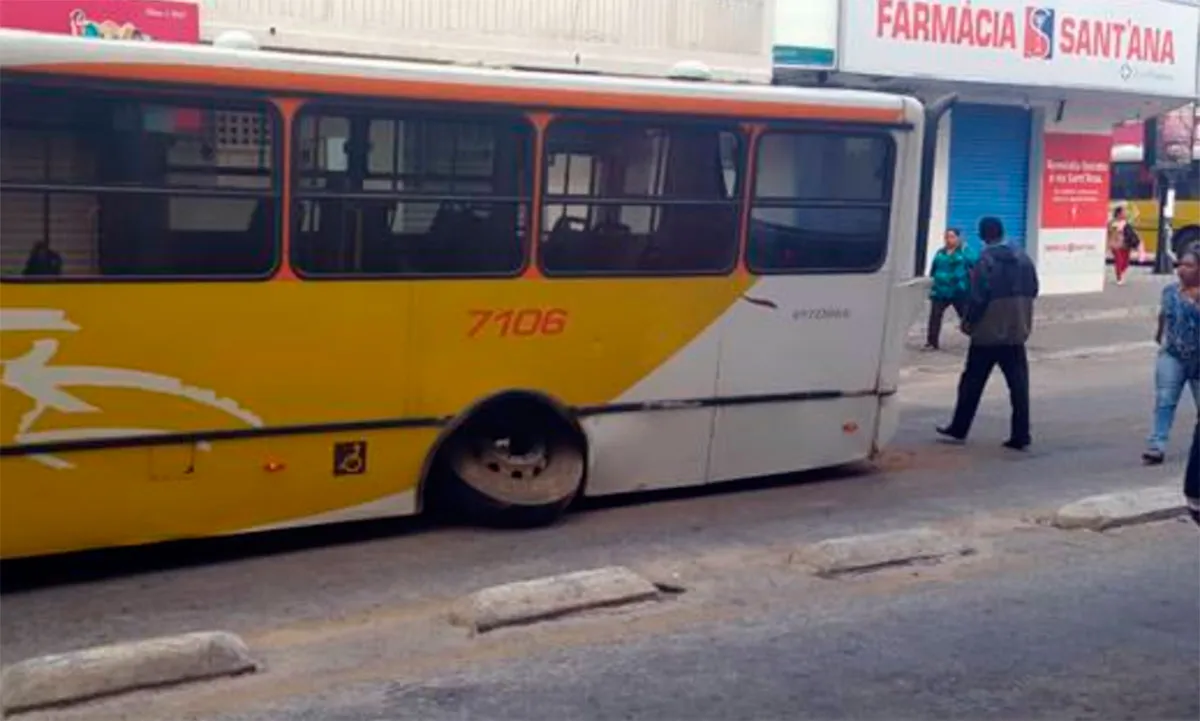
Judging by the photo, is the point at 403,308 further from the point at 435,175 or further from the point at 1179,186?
the point at 1179,186

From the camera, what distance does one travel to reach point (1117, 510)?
32.3 ft

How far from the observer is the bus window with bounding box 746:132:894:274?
10.3 meters

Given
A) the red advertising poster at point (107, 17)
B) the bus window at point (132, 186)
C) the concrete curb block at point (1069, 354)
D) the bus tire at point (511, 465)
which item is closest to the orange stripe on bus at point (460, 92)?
the bus window at point (132, 186)

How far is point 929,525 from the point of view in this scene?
986 centimetres

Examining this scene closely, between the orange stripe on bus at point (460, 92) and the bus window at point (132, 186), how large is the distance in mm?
109

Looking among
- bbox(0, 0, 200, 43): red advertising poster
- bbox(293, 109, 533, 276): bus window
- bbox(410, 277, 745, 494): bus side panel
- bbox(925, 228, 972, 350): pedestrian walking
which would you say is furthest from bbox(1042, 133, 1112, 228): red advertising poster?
bbox(293, 109, 533, 276): bus window

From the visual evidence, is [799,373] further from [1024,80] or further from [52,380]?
[1024,80]

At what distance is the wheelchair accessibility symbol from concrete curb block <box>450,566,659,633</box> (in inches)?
45.3

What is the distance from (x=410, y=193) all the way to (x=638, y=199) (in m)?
1.47

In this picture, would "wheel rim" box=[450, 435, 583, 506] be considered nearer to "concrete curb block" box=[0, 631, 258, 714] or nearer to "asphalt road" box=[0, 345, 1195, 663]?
"asphalt road" box=[0, 345, 1195, 663]

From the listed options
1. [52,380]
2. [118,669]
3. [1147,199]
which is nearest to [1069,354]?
[52,380]

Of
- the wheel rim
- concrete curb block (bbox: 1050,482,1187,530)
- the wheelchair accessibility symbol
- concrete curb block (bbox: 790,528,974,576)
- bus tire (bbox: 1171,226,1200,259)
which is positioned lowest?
concrete curb block (bbox: 790,528,974,576)

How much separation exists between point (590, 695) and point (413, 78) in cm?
368

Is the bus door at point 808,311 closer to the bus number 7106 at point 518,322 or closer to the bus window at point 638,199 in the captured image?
the bus window at point 638,199
